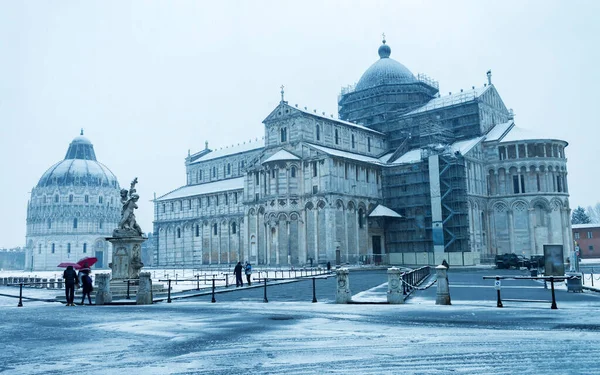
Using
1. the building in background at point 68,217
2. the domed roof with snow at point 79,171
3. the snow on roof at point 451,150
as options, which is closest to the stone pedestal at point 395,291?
the snow on roof at point 451,150

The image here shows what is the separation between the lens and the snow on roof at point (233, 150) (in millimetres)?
81375

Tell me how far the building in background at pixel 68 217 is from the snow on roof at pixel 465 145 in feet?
292

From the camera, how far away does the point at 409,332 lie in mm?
11734

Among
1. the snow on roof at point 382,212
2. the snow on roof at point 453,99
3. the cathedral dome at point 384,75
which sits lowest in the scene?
the snow on roof at point 382,212

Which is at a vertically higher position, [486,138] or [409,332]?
[486,138]

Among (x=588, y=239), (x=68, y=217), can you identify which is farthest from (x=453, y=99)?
(x=68, y=217)

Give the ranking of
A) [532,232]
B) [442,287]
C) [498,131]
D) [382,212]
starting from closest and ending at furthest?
[442,287]
[532,232]
[382,212]
[498,131]

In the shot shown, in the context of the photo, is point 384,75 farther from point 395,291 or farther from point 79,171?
point 79,171

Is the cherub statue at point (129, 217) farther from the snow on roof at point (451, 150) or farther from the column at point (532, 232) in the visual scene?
the column at point (532, 232)

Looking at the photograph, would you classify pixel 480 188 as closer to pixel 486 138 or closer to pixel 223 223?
pixel 486 138

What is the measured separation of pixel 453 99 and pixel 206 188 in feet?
124

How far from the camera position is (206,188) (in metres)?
82.1

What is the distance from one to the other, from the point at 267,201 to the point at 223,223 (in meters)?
19.0

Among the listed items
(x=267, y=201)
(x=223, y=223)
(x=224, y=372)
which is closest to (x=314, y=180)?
(x=267, y=201)
